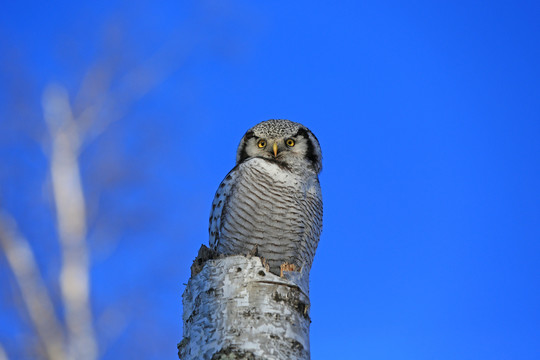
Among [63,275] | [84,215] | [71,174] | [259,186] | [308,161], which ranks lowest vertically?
[63,275]

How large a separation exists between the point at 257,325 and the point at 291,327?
15 centimetres

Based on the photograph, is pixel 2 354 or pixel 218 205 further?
pixel 218 205

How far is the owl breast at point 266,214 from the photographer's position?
4395mm

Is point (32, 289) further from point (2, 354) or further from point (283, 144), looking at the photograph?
point (283, 144)

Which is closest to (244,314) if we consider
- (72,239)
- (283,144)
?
(72,239)

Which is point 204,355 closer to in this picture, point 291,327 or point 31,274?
point 291,327

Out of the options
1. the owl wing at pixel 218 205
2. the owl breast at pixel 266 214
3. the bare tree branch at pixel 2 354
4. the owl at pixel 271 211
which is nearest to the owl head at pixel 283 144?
the owl at pixel 271 211

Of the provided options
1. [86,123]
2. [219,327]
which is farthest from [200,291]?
[86,123]

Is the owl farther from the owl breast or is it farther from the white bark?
the white bark

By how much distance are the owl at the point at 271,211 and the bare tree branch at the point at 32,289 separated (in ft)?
4.79

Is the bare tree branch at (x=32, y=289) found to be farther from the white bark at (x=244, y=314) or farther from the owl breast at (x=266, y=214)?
the owl breast at (x=266, y=214)

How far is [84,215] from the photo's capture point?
11.7 feet

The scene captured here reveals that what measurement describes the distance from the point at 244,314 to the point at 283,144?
9.28 ft

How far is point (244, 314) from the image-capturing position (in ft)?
7.77
